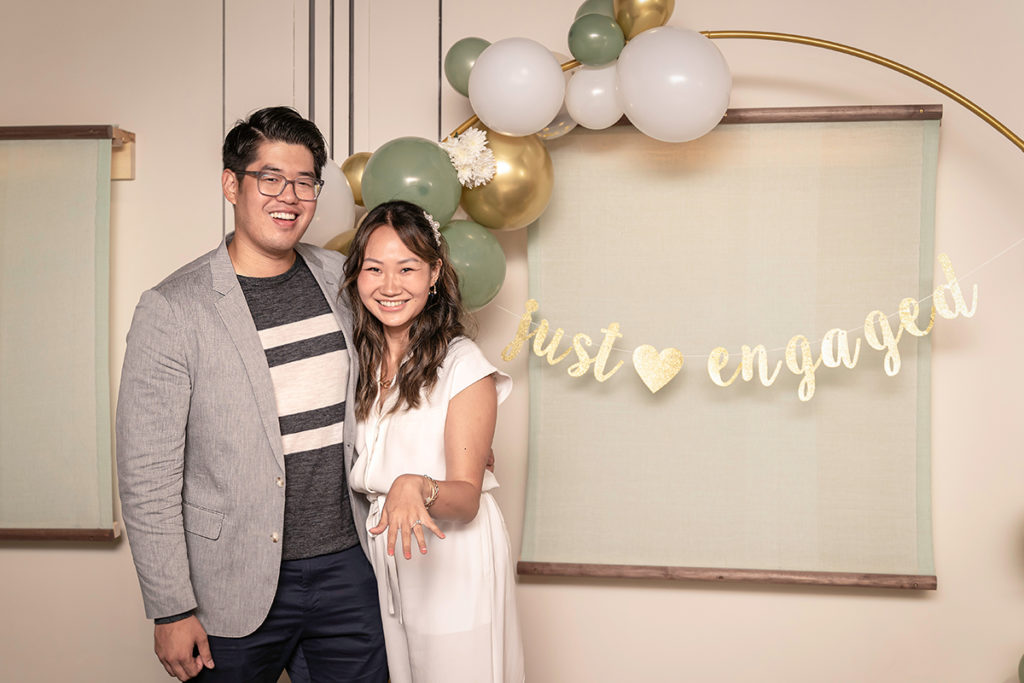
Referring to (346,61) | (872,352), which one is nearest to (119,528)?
(346,61)

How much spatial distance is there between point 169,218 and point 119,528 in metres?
1.07

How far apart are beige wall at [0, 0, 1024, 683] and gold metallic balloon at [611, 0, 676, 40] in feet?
1.27

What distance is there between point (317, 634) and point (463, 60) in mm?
1566

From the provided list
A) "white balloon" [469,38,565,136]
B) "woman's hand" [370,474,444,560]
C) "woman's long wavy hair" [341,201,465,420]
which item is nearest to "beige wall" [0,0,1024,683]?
"white balloon" [469,38,565,136]

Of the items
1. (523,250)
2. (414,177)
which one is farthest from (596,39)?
(523,250)

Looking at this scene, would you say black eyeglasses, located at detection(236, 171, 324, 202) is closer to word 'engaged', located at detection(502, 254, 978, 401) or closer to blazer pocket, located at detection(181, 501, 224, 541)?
blazer pocket, located at detection(181, 501, 224, 541)

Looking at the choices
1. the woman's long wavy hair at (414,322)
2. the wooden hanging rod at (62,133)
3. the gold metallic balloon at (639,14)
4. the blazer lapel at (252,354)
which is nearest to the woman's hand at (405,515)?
the woman's long wavy hair at (414,322)

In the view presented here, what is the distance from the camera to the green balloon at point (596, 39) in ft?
7.09

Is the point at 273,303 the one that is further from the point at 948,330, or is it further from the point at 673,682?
the point at 948,330

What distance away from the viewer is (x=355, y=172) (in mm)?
2404

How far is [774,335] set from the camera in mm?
2492

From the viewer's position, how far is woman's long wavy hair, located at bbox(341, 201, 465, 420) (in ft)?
5.71

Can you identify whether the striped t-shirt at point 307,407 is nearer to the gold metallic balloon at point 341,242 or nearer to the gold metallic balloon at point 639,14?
the gold metallic balloon at point 341,242

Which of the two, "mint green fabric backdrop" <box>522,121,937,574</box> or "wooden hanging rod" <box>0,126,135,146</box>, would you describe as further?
"wooden hanging rod" <box>0,126,135,146</box>
